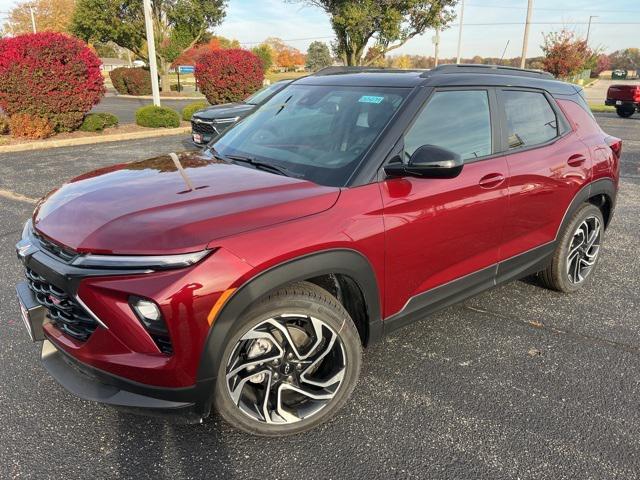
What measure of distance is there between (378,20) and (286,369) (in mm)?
27178

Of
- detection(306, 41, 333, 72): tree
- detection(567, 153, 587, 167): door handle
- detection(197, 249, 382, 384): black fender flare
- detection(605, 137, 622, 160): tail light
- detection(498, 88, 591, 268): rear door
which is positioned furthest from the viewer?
detection(306, 41, 333, 72): tree

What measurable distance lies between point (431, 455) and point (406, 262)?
96 centimetres

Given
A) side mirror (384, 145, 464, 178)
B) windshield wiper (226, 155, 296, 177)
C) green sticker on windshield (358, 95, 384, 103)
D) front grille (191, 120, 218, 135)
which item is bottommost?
front grille (191, 120, 218, 135)

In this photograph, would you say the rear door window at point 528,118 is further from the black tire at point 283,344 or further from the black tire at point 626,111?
the black tire at point 626,111

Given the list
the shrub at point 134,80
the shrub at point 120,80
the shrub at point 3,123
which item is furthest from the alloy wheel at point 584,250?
the shrub at point 120,80

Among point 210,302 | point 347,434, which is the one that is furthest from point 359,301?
point 210,302

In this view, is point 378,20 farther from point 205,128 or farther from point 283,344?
point 283,344

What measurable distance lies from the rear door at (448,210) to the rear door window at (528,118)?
0.17m

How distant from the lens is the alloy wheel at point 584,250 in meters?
4.09

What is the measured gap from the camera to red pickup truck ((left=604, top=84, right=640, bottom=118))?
65.9ft

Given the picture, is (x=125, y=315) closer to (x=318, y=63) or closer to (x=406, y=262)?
(x=406, y=262)

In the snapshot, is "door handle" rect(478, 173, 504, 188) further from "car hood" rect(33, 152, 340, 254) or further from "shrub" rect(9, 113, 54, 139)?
"shrub" rect(9, 113, 54, 139)

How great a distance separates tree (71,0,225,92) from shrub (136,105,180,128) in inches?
626

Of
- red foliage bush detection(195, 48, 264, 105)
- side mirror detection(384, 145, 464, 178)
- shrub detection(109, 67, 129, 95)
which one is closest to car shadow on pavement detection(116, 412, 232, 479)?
side mirror detection(384, 145, 464, 178)
